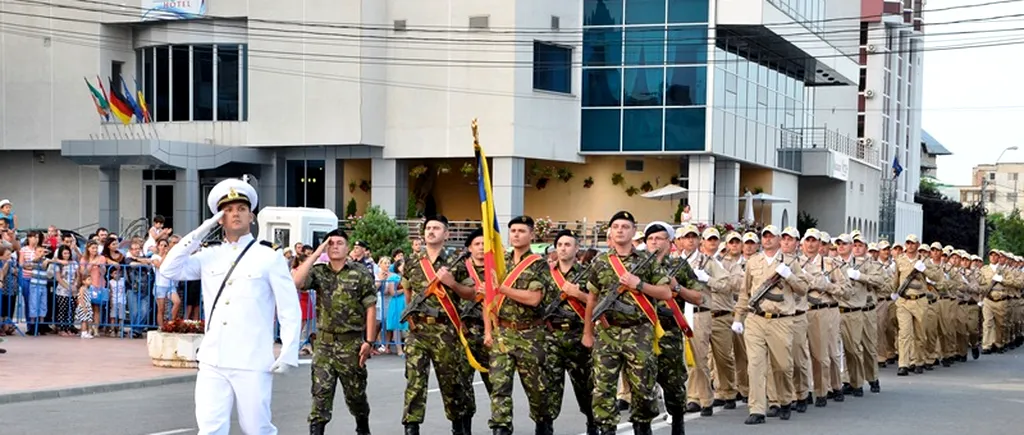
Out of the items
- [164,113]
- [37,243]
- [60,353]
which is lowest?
[60,353]

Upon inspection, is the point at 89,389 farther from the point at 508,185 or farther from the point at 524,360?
the point at 508,185

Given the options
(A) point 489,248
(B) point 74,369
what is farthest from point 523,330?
(B) point 74,369

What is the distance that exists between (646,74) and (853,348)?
1072 inches

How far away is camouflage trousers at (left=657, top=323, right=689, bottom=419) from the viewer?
40.3 feet

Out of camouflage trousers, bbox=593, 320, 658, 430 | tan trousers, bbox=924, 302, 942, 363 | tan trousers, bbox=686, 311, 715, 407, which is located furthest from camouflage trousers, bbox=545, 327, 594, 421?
tan trousers, bbox=924, 302, 942, 363

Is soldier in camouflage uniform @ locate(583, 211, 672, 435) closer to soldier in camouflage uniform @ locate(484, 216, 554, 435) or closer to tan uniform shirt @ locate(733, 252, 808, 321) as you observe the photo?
soldier in camouflage uniform @ locate(484, 216, 554, 435)

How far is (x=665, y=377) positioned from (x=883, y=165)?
3297 inches

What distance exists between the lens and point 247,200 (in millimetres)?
7980

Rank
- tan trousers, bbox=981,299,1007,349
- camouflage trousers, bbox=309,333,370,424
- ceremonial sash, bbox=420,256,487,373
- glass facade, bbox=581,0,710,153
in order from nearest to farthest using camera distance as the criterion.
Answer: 1. camouflage trousers, bbox=309,333,370,424
2. ceremonial sash, bbox=420,256,487,373
3. tan trousers, bbox=981,299,1007,349
4. glass facade, bbox=581,0,710,153

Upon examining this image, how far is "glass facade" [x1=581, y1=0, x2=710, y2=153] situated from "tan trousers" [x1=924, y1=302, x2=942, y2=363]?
2104 centimetres

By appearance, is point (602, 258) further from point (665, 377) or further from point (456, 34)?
point (456, 34)

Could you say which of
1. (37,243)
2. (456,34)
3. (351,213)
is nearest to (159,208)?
(351,213)

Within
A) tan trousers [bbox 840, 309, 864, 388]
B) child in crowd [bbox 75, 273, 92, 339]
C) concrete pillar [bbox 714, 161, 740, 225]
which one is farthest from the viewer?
concrete pillar [bbox 714, 161, 740, 225]

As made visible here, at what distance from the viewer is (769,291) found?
14742 mm
